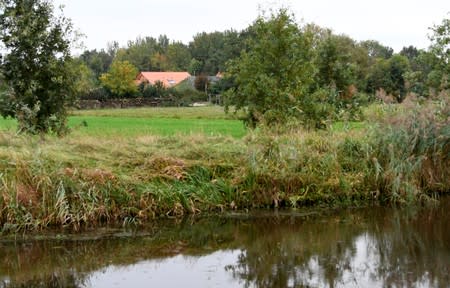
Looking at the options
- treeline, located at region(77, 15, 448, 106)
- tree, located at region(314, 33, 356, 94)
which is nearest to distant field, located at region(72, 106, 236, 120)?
treeline, located at region(77, 15, 448, 106)

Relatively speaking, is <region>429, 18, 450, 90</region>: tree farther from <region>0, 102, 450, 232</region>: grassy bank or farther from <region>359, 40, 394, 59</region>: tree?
<region>359, 40, 394, 59</region>: tree

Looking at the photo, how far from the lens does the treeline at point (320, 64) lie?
22.6m

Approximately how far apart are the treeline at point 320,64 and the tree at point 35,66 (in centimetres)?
73

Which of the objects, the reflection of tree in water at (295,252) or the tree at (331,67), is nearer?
the reflection of tree in water at (295,252)

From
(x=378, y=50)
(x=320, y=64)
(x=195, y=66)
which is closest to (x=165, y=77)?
(x=195, y=66)

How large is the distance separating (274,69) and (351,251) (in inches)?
406

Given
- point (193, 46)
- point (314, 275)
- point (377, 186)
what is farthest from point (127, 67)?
point (314, 275)

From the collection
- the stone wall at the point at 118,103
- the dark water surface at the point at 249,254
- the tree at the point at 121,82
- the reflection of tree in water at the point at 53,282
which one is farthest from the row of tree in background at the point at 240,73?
the tree at the point at 121,82

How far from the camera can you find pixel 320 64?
93.4 feet

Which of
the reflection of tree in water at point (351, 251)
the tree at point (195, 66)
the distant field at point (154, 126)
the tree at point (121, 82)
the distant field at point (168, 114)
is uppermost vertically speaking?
the tree at point (195, 66)

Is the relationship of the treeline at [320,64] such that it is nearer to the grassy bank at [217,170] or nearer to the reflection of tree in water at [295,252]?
the grassy bank at [217,170]

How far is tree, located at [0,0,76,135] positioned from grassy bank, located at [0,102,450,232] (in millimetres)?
2426

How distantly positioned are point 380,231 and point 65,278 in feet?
18.9

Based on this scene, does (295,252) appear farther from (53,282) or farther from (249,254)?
(53,282)
